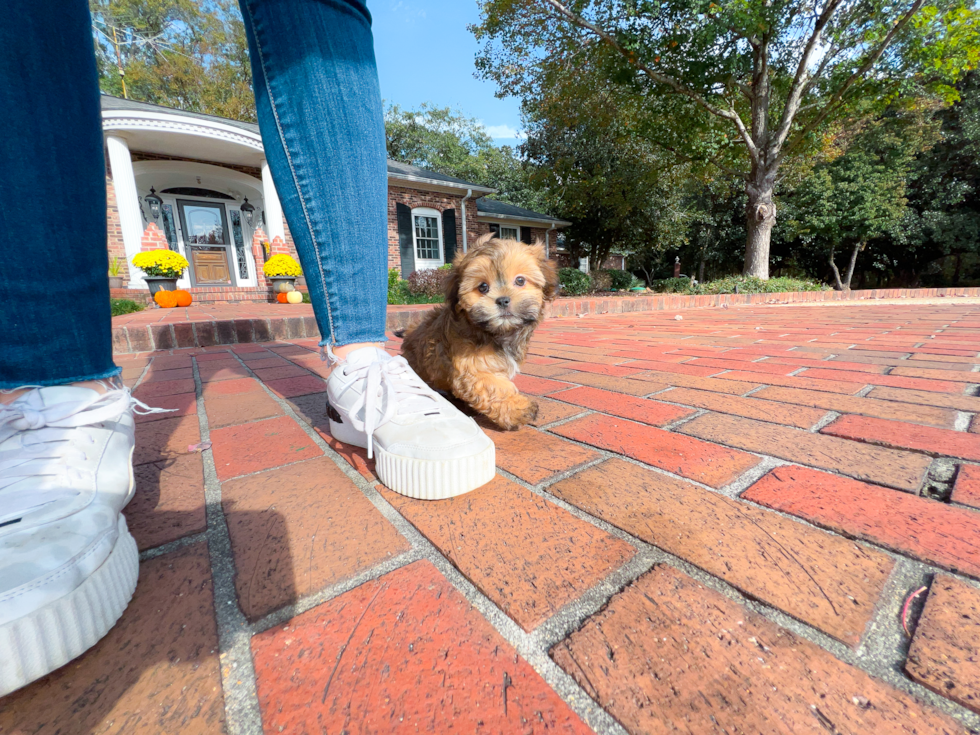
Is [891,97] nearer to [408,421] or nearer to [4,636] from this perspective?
[408,421]

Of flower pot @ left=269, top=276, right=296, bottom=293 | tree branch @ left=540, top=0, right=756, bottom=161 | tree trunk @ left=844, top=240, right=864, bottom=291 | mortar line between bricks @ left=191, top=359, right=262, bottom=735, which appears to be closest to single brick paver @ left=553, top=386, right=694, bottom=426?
mortar line between bricks @ left=191, top=359, right=262, bottom=735

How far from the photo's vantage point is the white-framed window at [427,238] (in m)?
15.9

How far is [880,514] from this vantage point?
98 centimetres

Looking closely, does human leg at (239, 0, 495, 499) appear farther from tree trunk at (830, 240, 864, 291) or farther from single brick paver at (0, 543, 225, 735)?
tree trunk at (830, 240, 864, 291)

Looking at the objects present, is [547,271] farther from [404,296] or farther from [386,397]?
[404,296]

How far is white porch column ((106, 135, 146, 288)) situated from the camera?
9.62 metres

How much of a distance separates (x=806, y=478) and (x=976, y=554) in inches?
13.9

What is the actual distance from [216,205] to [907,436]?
1694cm

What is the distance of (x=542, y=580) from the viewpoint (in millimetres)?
819

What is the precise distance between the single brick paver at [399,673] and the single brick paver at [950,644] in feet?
1.69

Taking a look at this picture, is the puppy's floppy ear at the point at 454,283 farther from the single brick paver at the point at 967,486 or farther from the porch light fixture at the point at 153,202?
the porch light fixture at the point at 153,202

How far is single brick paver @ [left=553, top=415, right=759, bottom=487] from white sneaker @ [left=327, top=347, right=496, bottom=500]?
1.52 feet

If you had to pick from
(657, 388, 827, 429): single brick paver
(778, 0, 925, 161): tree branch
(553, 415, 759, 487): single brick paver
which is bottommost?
(553, 415, 759, 487): single brick paver

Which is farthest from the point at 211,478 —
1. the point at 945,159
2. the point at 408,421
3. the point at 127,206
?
the point at 945,159
